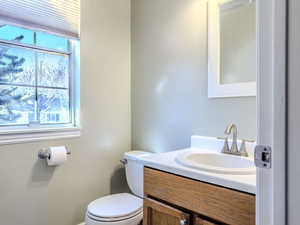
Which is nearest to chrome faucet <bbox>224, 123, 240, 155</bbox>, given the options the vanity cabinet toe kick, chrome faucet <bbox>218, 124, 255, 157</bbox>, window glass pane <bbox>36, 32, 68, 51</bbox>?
chrome faucet <bbox>218, 124, 255, 157</bbox>

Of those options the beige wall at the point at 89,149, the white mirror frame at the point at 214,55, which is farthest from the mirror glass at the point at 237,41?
the beige wall at the point at 89,149

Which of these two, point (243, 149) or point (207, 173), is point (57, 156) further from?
point (243, 149)

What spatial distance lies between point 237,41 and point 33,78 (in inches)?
58.3

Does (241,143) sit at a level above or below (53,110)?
below

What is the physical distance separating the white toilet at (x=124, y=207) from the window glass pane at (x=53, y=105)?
2.08ft

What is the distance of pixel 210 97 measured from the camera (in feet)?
5.34

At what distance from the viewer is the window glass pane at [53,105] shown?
181cm

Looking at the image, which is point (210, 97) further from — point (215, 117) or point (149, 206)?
point (149, 206)

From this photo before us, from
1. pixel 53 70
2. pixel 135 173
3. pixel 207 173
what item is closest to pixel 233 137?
pixel 207 173

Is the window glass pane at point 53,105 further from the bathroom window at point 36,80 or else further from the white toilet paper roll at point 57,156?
the white toilet paper roll at point 57,156

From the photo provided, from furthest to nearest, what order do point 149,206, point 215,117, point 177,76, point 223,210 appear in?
1. point 177,76
2. point 215,117
3. point 149,206
4. point 223,210

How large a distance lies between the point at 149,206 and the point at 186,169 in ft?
1.17

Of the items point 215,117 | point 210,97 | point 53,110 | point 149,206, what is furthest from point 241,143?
point 53,110
